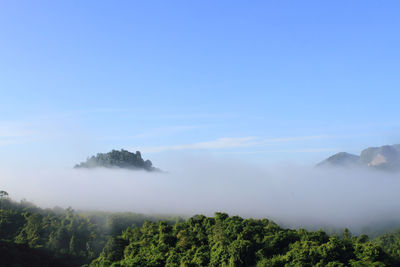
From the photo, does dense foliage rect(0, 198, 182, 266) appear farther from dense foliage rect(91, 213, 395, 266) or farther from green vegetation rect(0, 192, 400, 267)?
dense foliage rect(91, 213, 395, 266)

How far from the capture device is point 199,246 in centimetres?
5644

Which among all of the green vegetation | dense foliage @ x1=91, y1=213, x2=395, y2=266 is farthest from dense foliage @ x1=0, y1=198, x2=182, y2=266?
dense foliage @ x1=91, y1=213, x2=395, y2=266

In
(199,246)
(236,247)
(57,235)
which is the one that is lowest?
(57,235)

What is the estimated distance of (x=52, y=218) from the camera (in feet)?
359

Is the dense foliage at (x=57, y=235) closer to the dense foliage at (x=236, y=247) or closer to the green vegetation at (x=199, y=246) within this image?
the green vegetation at (x=199, y=246)

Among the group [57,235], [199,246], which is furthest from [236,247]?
[57,235]

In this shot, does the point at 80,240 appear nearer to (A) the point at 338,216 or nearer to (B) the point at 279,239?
(B) the point at 279,239

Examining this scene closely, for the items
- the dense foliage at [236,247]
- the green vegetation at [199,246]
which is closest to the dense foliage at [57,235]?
the green vegetation at [199,246]

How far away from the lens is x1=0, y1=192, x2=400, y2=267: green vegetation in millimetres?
46656

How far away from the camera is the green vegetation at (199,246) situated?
1837 inches

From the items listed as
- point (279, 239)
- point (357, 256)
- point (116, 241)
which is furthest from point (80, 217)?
point (357, 256)

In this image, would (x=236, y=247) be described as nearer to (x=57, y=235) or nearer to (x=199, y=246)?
(x=199, y=246)

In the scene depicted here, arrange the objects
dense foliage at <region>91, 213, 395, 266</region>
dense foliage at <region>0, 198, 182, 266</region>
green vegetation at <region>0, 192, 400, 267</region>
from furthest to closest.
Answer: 1. dense foliage at <region>0, 198, 182, 266</region>
2. green vegetation at <region>0, 192, 400, 267</region>
3. dense foliage at <region>91, 213, 395, 266</region>

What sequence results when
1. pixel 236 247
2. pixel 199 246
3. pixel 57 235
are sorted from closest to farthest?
pixel 236 247
pixel 199 246
pixel 57 235
